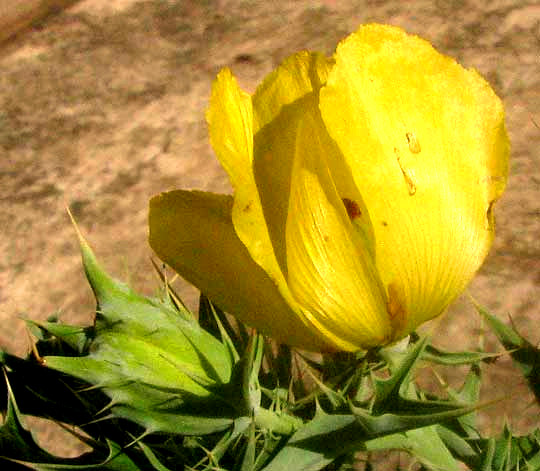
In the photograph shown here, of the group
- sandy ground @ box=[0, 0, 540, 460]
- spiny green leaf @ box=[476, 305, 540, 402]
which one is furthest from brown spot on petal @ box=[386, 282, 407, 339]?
sandy ground @ box=[0, 0, 540, 460]

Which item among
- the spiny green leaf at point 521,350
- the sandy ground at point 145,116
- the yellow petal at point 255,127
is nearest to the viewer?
the yellow petal at point 255,127

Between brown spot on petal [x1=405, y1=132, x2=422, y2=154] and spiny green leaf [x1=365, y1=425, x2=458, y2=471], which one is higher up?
brown spot on petal [x1=405, y1=132, x2=422, y2=154]

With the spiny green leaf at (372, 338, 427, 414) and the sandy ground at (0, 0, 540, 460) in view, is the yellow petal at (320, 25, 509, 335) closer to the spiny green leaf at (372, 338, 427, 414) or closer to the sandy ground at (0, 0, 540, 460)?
the spiny green leaf at (372, 338, 427, 414)

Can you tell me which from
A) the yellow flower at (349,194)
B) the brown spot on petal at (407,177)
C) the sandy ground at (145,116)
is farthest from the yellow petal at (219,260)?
the sandy ground at (145,116)

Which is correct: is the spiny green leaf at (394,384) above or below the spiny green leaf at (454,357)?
above

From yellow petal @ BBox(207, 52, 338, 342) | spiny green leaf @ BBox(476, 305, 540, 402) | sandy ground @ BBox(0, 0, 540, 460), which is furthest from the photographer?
sandy ground @ BBox(0, 0, 540, 460)

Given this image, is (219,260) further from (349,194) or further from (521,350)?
(521,350)

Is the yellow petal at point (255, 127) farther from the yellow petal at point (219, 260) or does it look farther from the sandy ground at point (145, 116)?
the sandy ground at point (145, 116)

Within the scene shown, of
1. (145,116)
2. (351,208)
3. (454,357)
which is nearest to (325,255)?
(351,208)
